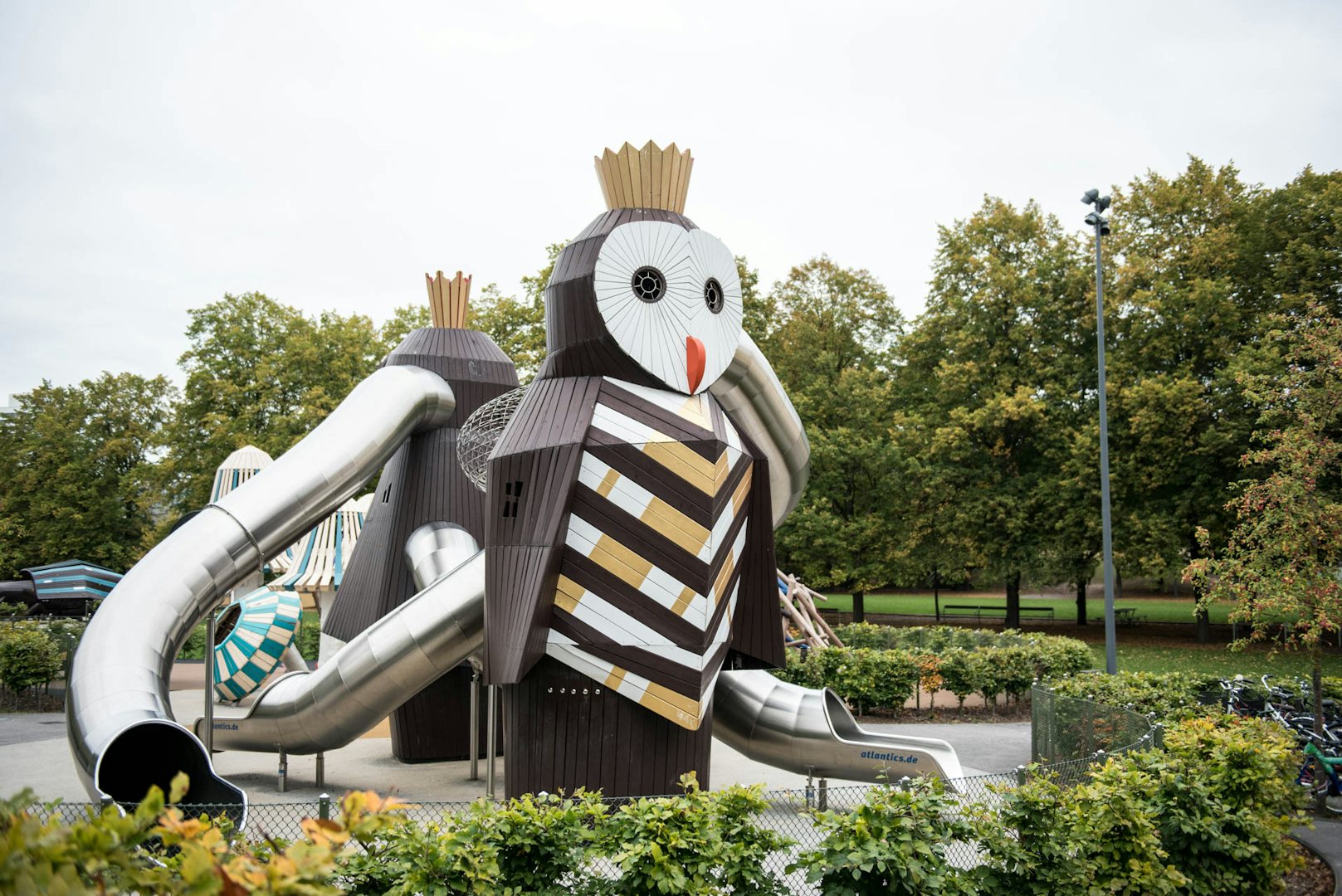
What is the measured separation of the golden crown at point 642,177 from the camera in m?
10.4

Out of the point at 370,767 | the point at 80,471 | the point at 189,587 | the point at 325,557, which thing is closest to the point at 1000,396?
the point at 325,557

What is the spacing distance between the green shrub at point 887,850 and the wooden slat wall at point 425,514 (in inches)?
342

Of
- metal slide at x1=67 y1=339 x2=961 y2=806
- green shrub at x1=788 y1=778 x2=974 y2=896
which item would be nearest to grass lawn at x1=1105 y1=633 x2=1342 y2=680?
metal slide at x1=67 y1=339 x2=961 y2=806

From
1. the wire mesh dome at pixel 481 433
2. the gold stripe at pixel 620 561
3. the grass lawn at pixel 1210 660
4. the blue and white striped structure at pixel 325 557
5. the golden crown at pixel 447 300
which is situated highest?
the golden crown at pixel 447 300

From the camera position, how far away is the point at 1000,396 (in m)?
32.4

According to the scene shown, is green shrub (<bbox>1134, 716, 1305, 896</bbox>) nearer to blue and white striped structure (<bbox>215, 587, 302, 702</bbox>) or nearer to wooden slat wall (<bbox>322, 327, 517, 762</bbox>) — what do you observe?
wooden slat wall (<bbox>322, 327, 517, 762</bbox>)

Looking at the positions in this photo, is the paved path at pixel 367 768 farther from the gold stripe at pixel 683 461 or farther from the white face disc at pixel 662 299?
the white face disc at pixel 662 299

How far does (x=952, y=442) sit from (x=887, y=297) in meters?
11.1

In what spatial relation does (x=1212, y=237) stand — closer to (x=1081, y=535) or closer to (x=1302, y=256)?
(x=1302, y=256)

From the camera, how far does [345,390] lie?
37.2m

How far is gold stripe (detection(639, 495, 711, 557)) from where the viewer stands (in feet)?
31.4

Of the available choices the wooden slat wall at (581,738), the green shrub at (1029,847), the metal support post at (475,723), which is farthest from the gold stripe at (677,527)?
the metal support post at (475,723)

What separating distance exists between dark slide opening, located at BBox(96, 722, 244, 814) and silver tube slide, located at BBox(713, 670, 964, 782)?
546 cm

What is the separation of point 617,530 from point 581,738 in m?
1.97
